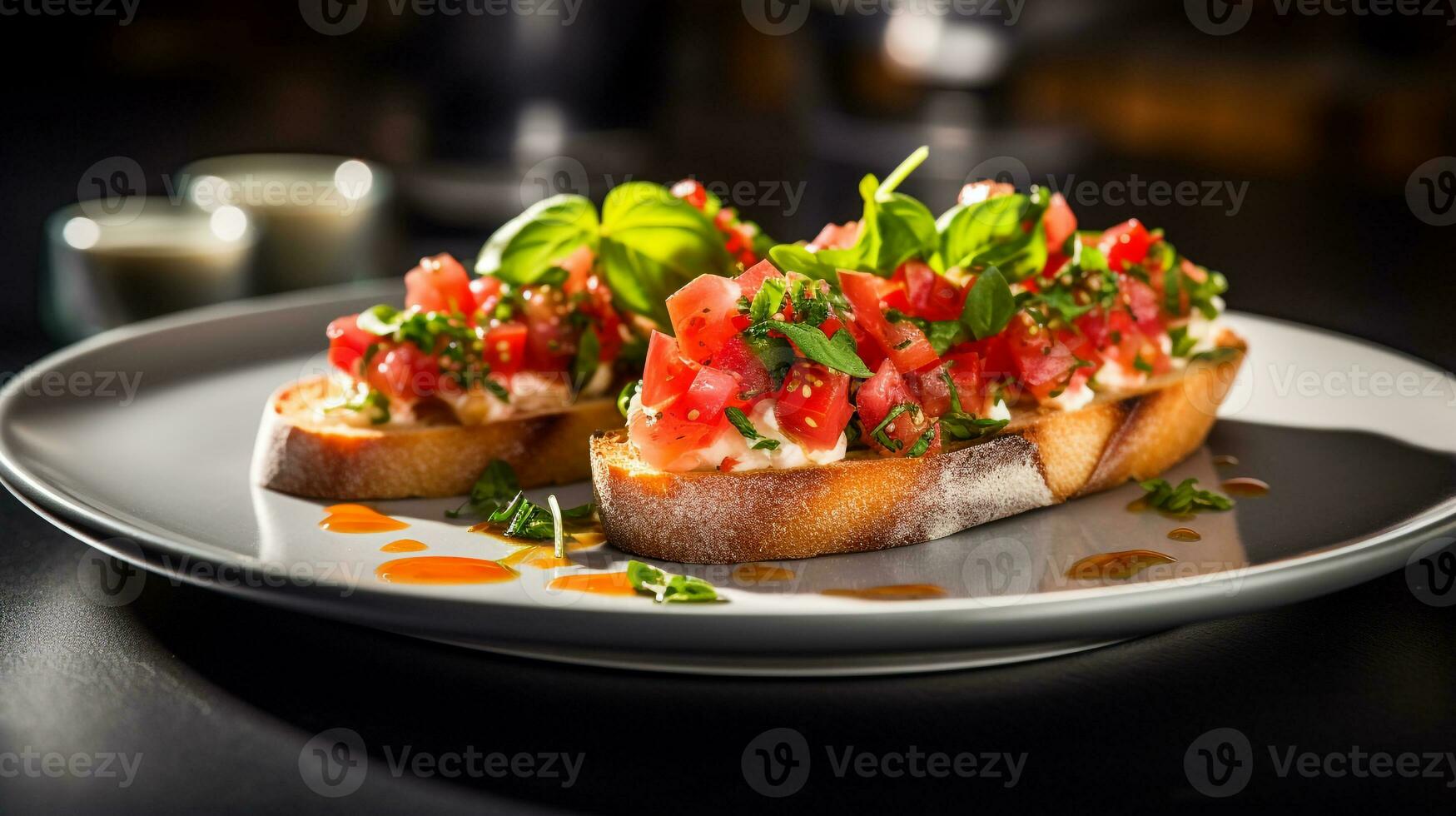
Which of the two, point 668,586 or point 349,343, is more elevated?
point 349,343

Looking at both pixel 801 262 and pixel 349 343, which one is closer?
pixel 801 262

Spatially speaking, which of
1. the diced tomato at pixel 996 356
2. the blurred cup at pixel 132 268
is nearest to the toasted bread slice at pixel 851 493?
the diced tomato at pixel 996 356

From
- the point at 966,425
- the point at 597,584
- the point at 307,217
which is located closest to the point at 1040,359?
the point at 966,425

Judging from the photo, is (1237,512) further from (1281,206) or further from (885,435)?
(1281,206)

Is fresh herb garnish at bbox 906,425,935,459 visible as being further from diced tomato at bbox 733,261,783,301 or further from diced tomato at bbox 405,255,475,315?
diced tomato at bbox 405,255,475,315

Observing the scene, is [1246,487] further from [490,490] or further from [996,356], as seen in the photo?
[490,490]

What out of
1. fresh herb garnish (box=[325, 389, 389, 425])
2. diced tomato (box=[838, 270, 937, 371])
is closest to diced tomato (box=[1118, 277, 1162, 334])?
diced tomato (box=[838, 270, 937, 371])
